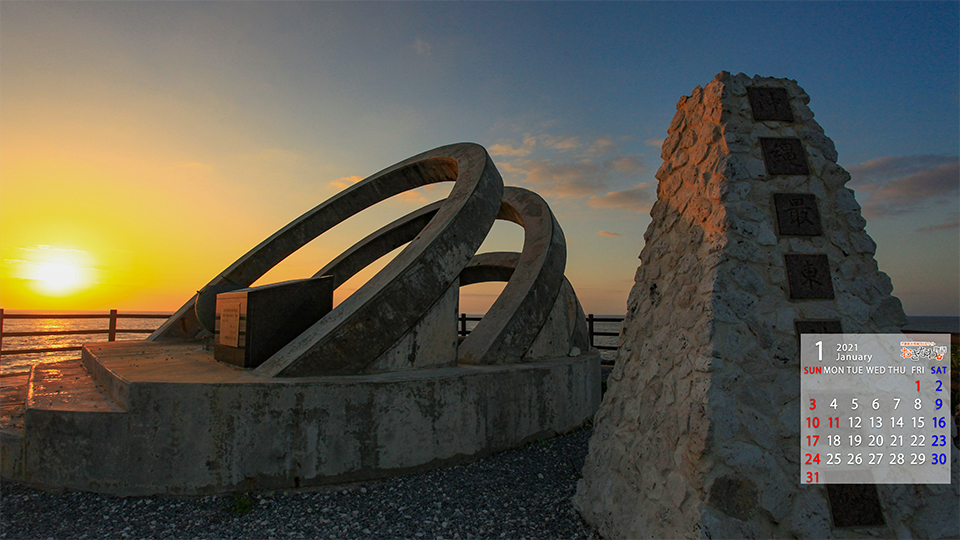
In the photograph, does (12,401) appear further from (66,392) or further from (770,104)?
(770,104)

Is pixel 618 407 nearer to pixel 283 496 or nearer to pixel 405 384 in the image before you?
pixel 405 384

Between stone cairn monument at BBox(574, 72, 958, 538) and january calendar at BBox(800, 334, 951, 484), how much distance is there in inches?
2.8

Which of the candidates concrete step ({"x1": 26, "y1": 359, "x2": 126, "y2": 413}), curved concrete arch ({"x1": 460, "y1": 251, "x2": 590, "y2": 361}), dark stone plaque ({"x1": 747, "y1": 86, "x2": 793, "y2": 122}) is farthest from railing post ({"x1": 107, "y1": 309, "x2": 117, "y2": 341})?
dark stone plaque ({"x1": 747, "y1": 86, "x2": 793, "y2": 122})

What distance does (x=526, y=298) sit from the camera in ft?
22.2

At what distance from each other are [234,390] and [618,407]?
3.16m

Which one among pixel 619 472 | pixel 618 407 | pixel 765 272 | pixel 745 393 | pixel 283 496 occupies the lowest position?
pixel 283 496

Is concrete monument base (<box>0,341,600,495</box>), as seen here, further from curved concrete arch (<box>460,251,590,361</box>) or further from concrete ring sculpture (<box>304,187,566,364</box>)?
curved concrete arch (<box>460,251,590,361</box>)

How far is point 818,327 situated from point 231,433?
440 centimetres

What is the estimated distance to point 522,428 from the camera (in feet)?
18.2

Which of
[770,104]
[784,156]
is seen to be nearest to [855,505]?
[784,156]

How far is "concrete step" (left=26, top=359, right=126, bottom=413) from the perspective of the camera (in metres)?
4.30

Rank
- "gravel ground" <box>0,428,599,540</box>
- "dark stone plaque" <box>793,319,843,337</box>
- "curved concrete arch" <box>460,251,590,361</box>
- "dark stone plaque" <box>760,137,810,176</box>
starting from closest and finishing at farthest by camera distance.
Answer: "dark stone plaque" <box>793,319,843,337</box>, "dark stone plaque" <box>760,137,810,176</box>, "gravel ground" <box>0,428,599,540</box>, "curved concrete arch" <box>460,251,590,361</box>

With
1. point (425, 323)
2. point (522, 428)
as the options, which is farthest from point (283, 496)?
point (522, 428)

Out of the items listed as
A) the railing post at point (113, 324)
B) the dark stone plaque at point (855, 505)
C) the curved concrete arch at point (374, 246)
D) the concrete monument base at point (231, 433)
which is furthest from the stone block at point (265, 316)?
the railing post at point (113, 324)
